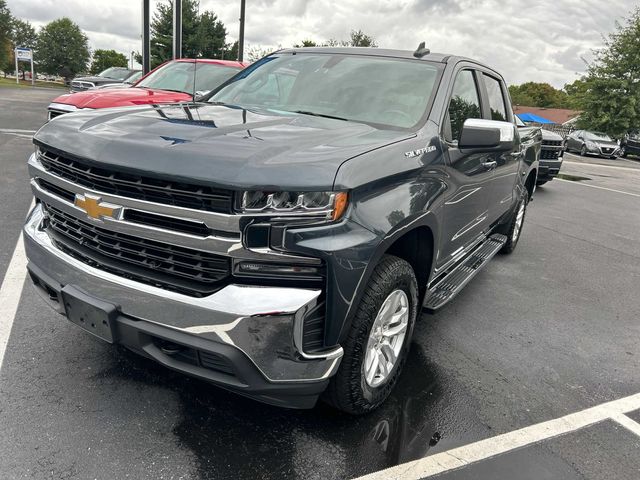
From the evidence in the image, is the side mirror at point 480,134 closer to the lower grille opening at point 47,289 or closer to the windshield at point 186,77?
the lower grille opening at point 47,289

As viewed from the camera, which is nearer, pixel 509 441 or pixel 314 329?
pixel 314 329

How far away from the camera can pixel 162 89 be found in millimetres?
8062

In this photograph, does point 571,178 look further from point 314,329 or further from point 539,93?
point 539,93

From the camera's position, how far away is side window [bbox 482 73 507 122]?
14.7 ft

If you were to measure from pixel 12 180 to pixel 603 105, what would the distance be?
36335 millimetres

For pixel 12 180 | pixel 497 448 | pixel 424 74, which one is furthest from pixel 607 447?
pixel 12 180

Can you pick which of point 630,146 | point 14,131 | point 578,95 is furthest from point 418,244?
point 578,95

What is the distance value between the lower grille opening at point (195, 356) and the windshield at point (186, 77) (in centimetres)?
659

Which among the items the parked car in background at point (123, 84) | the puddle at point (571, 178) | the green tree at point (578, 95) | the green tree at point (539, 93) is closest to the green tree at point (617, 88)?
the green tree at point (578, 95)

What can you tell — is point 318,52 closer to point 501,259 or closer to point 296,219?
point 296,219

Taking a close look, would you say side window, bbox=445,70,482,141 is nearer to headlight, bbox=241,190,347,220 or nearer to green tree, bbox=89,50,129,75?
headlight, bbox=241,190,347,220

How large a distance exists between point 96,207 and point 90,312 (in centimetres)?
47

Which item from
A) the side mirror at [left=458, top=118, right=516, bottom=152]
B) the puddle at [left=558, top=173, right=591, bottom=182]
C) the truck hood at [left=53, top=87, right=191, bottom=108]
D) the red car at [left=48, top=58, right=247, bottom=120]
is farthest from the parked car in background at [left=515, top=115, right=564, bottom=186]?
the side mirror at [left=458, top=118, right=516, bottom=152]

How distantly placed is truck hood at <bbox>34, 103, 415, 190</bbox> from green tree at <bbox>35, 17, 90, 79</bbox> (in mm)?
83733
